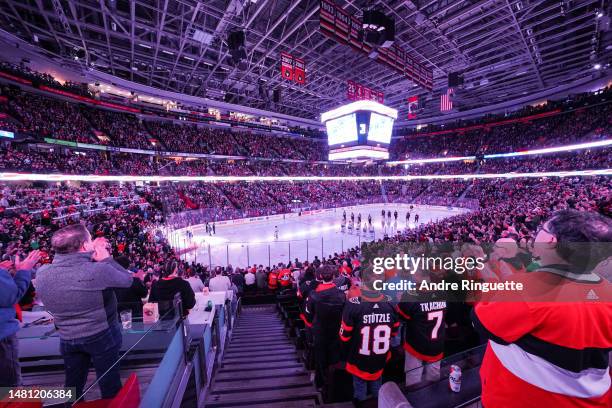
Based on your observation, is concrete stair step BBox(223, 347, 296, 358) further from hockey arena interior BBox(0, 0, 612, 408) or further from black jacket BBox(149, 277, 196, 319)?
black jacket BBox(149, 277, 196, 319)

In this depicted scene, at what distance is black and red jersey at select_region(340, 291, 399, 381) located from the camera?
2645mm

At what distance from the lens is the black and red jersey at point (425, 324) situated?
9.43 feet

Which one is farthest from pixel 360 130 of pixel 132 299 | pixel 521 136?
pixel 521 136

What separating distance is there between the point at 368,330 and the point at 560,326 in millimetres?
1842

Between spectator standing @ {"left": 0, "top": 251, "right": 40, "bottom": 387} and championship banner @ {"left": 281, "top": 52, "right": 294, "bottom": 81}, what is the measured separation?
42.7ft

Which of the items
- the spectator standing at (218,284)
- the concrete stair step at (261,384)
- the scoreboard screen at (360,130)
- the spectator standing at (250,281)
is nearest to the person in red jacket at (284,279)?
the spectator standing at (250,281)

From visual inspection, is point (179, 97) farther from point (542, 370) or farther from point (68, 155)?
point (542, 370)

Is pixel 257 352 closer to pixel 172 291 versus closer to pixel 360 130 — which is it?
pixel 172 291

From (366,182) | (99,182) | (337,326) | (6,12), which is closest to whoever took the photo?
(337,326)

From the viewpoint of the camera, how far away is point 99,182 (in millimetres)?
24922

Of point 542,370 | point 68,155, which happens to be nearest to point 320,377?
point 542,370

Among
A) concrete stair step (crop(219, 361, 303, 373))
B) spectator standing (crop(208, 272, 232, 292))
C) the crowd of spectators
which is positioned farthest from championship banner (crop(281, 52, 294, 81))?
the crowd of spectators

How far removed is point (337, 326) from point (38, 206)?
19440 mm

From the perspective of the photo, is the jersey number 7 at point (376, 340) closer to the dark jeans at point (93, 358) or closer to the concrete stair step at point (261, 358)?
the dark jeans at point (93, 358)
